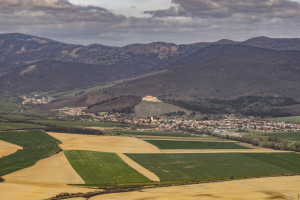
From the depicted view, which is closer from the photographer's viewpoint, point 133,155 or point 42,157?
point 42,157

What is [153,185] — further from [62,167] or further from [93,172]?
[62,167]

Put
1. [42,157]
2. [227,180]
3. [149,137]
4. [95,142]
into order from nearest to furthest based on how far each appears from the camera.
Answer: [227,180], [42,157], [95,142], [149,137]

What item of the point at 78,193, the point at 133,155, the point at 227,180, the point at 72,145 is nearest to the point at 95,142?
the point at 72,145

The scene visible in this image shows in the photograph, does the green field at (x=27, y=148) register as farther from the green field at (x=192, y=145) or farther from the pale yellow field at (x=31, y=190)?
the green field at (x=192, y=145)

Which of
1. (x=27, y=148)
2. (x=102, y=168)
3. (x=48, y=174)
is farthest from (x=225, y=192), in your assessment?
(x=27, y=148)

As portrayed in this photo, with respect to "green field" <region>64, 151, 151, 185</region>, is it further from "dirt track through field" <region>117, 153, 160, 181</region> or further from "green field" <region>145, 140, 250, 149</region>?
"green field" <region>145, 140, 250, 149</region>

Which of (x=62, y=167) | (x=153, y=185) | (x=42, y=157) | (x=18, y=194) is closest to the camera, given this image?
(x=18, y=194)

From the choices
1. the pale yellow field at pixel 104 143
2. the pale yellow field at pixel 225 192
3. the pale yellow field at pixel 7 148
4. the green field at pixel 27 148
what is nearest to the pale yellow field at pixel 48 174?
the green field at pixel 27 148
